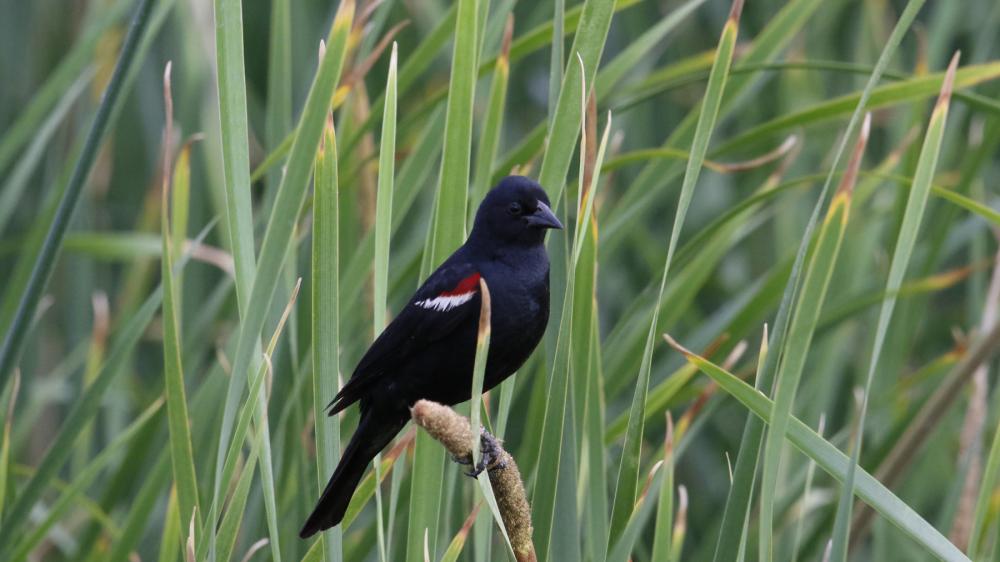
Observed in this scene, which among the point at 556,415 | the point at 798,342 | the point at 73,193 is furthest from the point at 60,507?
the point at 798,342

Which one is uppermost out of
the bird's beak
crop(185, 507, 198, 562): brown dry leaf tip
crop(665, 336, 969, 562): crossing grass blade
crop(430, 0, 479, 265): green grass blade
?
crop(430, 0, 479, 265): green grass blade

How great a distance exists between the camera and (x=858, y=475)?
1.11 metres

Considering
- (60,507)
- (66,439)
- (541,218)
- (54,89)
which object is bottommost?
(60,507)

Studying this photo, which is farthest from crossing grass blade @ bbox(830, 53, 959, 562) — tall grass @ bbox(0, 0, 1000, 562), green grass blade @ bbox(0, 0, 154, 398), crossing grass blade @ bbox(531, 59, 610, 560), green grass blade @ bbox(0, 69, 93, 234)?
green grass blade @ bbox(0, 69, 93, 234)

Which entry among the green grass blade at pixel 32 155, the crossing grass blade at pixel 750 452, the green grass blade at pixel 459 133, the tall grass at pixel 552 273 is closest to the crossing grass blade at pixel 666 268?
the tall grass at pixel 552 273

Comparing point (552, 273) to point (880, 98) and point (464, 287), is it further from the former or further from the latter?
point (880, 98)

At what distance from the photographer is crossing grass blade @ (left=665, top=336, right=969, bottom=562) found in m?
1.06

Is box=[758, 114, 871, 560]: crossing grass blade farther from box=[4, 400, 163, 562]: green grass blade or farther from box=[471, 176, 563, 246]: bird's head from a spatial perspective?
box=[4, 400, 163, 562]: green grass blade

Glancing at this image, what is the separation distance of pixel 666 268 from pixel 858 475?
0.88 ft

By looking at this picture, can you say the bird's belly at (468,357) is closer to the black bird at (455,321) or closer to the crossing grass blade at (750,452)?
the black bird at (455,321)

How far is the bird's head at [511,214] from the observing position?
1544 millimetres

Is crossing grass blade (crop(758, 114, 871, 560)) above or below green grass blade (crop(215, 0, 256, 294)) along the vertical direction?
below

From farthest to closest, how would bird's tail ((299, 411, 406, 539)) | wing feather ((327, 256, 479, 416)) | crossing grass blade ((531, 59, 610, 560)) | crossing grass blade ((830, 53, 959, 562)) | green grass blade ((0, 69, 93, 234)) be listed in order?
green grass blade ((0, 69, 93, 234)) → wing feather ((327, 256, 479, 416)) → bird's tail ((299, 411, 406, 539)) → crossing grass blade ((531, 59, 610, 560)) → crossing grass blade ((830, 53, 959, 562))

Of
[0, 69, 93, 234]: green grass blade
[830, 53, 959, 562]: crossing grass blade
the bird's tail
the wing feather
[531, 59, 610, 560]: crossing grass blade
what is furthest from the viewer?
[0, 69, 93, 234]: green grass blade
